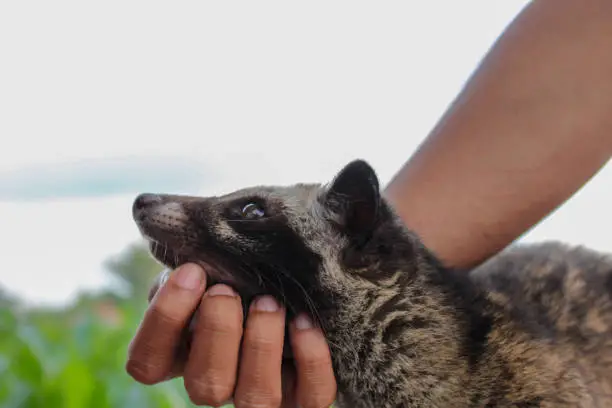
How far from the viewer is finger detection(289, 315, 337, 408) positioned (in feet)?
6.16

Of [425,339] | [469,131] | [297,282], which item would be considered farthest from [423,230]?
[297,282]

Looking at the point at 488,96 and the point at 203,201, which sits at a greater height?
the point at 488,96

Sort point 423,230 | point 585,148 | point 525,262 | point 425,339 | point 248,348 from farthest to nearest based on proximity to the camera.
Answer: point 525,262 → point 423,230 → point 585,148 → point 425,339 → point 248,348

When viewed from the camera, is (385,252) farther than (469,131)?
No

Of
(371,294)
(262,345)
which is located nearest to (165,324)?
(262,345)

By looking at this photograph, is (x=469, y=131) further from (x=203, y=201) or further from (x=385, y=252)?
(x=203, y=201)

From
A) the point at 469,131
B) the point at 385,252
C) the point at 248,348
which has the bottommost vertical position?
the point at 248,348

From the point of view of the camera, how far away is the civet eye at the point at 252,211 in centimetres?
198

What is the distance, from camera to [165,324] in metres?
1.85

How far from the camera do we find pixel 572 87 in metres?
2.36

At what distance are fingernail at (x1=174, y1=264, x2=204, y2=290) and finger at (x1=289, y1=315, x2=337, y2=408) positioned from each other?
0.96 feet

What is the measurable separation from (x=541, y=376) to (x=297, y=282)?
2.35 ft

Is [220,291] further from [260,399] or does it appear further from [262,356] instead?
[260,399]

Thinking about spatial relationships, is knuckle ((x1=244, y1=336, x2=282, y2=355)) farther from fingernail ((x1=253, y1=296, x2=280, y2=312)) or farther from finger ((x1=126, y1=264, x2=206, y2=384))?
finger ((x1=126, y1=264, x2=206, y2=384))
